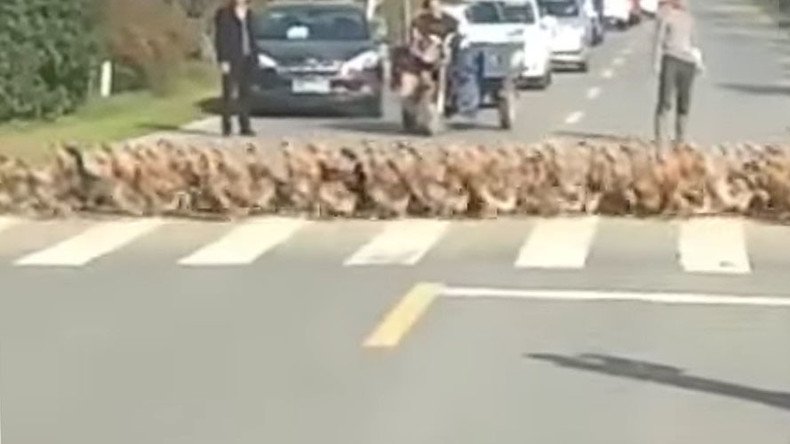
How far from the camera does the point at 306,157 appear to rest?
18594 mm

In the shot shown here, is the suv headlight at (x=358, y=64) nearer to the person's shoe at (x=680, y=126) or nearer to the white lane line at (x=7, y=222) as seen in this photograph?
the person's shoe at (x=680, y=126)

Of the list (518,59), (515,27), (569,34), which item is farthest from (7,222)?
(569,34)

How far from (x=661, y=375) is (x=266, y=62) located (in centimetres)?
2218

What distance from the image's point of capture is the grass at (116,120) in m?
27.1

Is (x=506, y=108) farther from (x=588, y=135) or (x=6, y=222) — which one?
(x=6, y=222)

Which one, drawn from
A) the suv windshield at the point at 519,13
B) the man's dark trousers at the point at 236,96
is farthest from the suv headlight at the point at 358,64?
the suv windshield at the point at 519,13

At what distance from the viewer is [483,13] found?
129 feet

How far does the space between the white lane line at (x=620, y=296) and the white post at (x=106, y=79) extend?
21.2 metres

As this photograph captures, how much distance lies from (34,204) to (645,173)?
4762mm

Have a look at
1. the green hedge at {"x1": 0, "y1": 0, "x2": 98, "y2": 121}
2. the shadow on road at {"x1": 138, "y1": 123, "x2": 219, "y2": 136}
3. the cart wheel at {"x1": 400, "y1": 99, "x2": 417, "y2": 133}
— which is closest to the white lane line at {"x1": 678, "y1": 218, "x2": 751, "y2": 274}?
the cart wheel at {"x1": 400, "y1": 99, "x2": 417, "y2": 133}

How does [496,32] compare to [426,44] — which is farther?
[496,32]

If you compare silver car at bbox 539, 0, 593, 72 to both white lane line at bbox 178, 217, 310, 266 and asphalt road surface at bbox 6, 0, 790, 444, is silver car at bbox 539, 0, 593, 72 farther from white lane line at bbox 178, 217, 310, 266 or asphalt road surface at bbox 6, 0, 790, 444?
asphalt road surface at bbox 6, 0, 790, 444

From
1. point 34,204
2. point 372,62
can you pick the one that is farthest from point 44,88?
point 34,204

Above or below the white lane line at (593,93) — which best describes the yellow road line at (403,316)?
above
